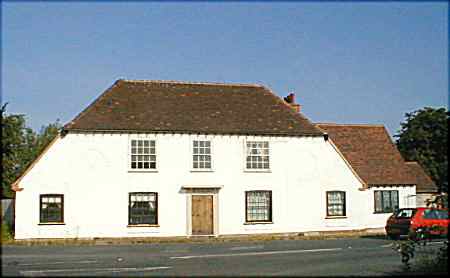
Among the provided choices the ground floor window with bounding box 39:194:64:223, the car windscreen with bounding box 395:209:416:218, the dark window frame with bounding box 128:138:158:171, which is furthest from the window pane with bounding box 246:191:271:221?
the ground floor window with bounding box 39:194:64:223

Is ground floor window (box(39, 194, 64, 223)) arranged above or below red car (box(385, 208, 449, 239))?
above

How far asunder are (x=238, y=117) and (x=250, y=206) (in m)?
5.04

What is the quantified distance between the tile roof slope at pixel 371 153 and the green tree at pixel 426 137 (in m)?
2.56

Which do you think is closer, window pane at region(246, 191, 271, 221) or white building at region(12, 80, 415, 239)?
white building at region(12, 80, 415, 239)

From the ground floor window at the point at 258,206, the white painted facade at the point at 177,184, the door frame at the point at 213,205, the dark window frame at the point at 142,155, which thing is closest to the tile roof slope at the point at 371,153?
the white painted facade at the point at 177,184

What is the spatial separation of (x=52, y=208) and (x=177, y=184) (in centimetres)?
650

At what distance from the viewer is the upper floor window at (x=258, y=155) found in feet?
124

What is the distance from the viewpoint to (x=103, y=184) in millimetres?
35656

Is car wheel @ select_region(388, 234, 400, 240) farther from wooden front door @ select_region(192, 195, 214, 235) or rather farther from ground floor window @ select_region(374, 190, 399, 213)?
wooden front door @ select_region(192, 195, 214, 235)

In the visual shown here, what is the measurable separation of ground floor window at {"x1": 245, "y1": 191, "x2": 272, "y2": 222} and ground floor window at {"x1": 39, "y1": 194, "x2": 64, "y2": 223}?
9818mm

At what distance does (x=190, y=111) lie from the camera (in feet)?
127

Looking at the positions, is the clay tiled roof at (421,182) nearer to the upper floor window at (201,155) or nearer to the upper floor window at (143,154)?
the upper floor window at (201,155)

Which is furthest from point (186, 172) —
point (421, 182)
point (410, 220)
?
point (421, 182)

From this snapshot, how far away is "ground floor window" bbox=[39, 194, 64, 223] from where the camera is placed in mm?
35094
